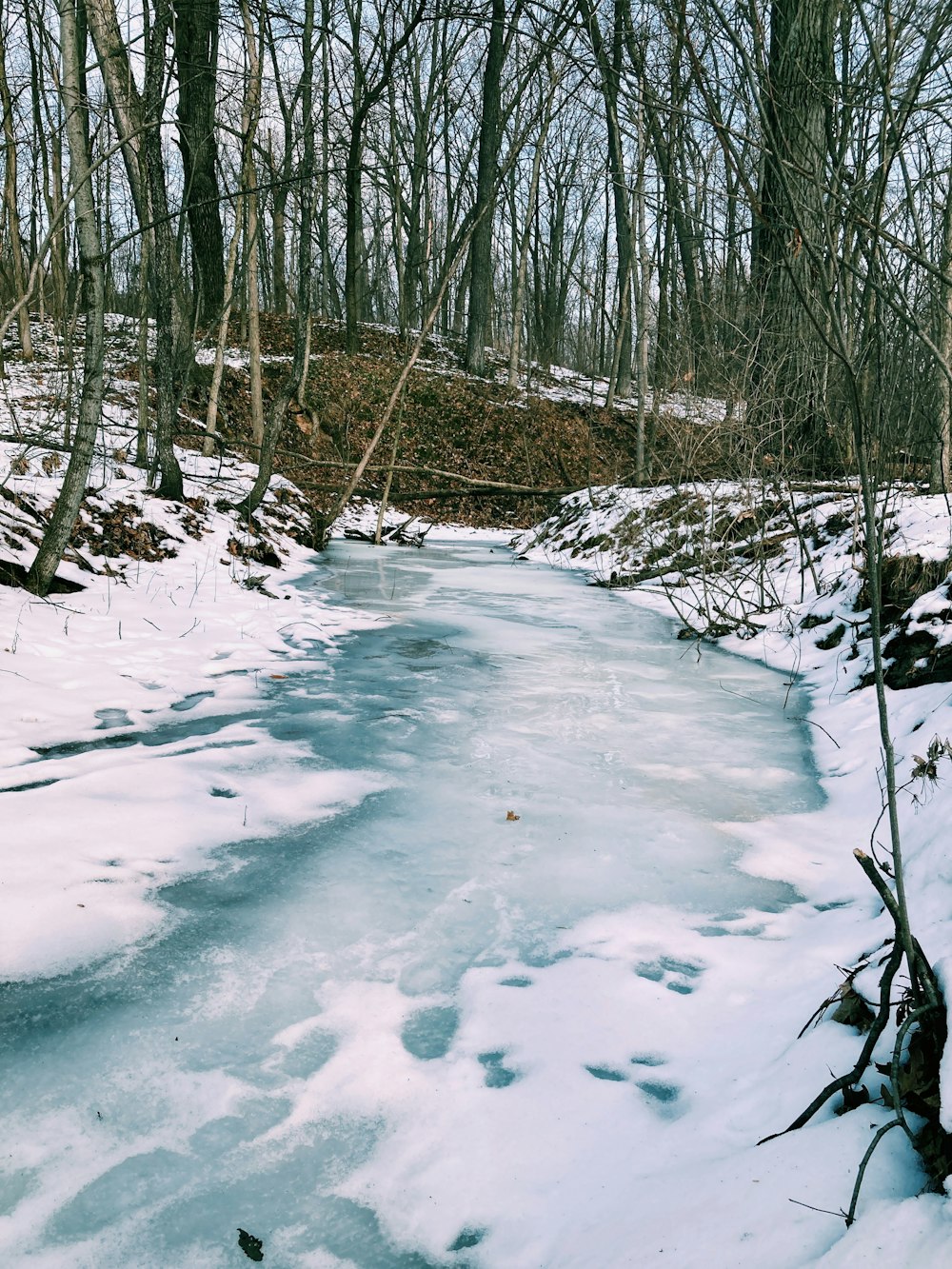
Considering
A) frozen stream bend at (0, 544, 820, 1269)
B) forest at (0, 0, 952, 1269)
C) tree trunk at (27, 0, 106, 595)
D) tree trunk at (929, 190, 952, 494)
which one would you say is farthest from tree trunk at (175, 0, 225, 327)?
frozen stream bend at (0, 544, 820, 1269)

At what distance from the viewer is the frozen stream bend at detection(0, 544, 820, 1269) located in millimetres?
1443

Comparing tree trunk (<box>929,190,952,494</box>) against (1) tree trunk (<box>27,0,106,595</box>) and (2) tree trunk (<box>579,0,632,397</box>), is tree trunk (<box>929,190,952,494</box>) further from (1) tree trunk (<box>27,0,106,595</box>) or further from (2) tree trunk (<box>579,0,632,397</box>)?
(1) tree trunk (<box>27,0,106,595</box>)

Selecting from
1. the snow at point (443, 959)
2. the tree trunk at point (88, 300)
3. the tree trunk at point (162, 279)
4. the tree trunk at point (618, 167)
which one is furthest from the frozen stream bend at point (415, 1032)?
the tree trunk at point (162, 279)

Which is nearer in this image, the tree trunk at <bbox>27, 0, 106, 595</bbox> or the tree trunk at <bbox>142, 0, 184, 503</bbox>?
the tree trunk at <bbox>27, 0, 106, 595</bbox>

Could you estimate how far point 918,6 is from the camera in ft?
5.28

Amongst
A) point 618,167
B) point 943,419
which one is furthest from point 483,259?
point 943,419

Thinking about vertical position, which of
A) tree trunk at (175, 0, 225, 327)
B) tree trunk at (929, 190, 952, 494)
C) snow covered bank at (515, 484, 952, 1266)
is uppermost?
tree trunk at (175, 0, 225, 327)

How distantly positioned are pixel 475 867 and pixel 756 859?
1004 millimetres

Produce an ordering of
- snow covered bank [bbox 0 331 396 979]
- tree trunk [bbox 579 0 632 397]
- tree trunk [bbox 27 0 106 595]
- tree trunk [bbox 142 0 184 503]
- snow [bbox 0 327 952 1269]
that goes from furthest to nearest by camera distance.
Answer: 1. tree trunk [bbox 142 0 184 503]
2. tree trunk [bbox 27 0 106 595]
3. snow covered bank [bbox 0 331 396 979]
4. tree trunk [bbox 579 0 632 397]
5. snow [bbox 0 327 952 1269]

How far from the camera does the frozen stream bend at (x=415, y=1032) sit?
1.44 meters

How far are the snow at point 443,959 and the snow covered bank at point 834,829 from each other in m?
0.01

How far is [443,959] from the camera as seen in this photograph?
2.20 meters

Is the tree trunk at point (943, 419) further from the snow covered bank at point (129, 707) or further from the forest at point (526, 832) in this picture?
the snow covered bank at point (129, 707)

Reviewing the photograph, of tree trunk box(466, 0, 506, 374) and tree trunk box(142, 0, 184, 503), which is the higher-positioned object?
tree trunk box(466, 0, 506, 374)
